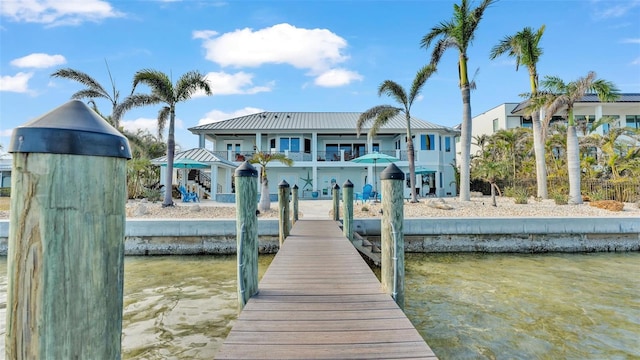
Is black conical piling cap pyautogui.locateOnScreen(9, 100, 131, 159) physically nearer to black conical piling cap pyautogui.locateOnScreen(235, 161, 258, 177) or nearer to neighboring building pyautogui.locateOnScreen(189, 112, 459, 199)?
black conical piling cap pyautogui.locateOnScreen(235, 161, 258, 177)

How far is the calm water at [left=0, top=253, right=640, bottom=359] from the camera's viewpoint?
455cm

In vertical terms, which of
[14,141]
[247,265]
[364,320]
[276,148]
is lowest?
[364,320]

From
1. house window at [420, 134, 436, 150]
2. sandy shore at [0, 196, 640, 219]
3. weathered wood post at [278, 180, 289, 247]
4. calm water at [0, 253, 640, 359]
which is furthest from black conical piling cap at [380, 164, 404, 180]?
house window at [420, 134, 436, 150]

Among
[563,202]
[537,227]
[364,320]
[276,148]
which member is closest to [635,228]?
[537,227]

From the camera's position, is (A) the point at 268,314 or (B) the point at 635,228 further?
(B) the point at 635,228

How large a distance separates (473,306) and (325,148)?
76.9ft

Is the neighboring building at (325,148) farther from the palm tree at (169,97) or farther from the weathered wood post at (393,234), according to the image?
the weathered wood post at (393,234)

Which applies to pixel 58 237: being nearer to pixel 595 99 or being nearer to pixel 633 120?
pixel 595 99

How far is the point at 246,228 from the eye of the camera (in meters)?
4.16

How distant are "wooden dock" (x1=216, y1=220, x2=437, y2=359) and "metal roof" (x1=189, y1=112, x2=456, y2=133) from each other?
69.9 feet

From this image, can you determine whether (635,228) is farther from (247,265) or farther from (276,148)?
(276,148)

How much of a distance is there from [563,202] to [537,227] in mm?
7046

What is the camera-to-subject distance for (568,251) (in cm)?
1045

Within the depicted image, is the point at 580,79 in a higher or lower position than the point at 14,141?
higher
